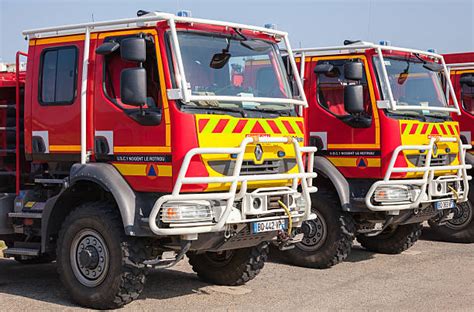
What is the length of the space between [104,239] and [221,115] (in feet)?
5.08

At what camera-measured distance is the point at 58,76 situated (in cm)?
766

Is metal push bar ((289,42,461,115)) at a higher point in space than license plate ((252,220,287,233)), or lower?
higher

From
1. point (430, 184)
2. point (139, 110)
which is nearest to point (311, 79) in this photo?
point (430, 184)

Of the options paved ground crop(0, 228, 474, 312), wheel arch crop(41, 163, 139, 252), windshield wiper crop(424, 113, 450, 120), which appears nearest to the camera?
wheel arch crop(41, 163, 139, 252)

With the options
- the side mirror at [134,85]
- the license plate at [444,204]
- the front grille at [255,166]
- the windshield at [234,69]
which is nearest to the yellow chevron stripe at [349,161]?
the license plate at [444,204]

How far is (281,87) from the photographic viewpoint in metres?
7.79

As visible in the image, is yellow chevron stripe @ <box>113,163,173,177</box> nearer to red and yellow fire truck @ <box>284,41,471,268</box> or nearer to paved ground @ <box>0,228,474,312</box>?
paved ground @ <box>0,228,474,312</box>

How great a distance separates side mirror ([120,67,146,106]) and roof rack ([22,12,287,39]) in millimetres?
568

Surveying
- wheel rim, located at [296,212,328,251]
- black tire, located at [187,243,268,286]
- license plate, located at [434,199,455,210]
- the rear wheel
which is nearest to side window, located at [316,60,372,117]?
wheel rim, located at [296,212,328,251]

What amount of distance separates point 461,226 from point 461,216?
6.0 inches

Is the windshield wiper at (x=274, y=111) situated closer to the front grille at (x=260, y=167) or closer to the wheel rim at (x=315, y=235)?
the front grille at (x=260, y=167)

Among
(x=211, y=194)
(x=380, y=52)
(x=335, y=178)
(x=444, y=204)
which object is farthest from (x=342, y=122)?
(x=211, y=194)

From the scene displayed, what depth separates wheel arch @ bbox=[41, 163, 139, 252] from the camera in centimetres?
683

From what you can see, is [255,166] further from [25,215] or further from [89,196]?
[25,215]
